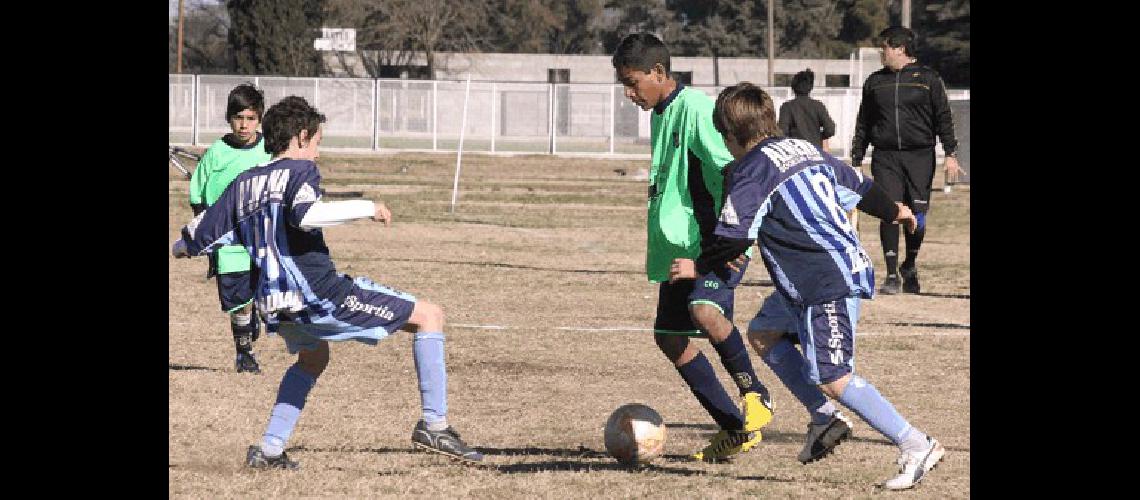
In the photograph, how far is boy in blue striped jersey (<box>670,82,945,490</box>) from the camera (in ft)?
22.1

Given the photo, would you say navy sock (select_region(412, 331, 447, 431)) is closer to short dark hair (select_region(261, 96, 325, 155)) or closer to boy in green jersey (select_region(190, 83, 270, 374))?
short dark hair (select_region(261, 96, 325, 155))

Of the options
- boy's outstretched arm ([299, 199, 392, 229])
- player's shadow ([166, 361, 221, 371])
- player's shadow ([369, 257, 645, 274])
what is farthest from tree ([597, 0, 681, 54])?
boy's outstretched arm ([299, 199, 392, 229])

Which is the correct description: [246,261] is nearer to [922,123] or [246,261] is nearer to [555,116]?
[922,123]

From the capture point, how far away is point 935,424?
28.3 feet

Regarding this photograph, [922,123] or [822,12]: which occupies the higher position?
[822,12]

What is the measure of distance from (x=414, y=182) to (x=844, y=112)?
16.9 metres

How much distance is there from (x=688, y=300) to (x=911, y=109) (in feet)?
22.6

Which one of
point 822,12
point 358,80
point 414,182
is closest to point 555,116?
point 358,80

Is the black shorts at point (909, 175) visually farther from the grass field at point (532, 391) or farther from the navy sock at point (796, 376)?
the navy sock at point (796, 376)

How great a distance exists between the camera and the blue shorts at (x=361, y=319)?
707 centimetres

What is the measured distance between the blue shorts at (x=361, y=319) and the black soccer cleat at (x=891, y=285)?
816 cm

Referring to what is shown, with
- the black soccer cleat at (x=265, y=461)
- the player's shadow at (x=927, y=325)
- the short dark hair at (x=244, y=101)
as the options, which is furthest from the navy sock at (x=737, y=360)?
the player's shadow at (x=927, y=325)
